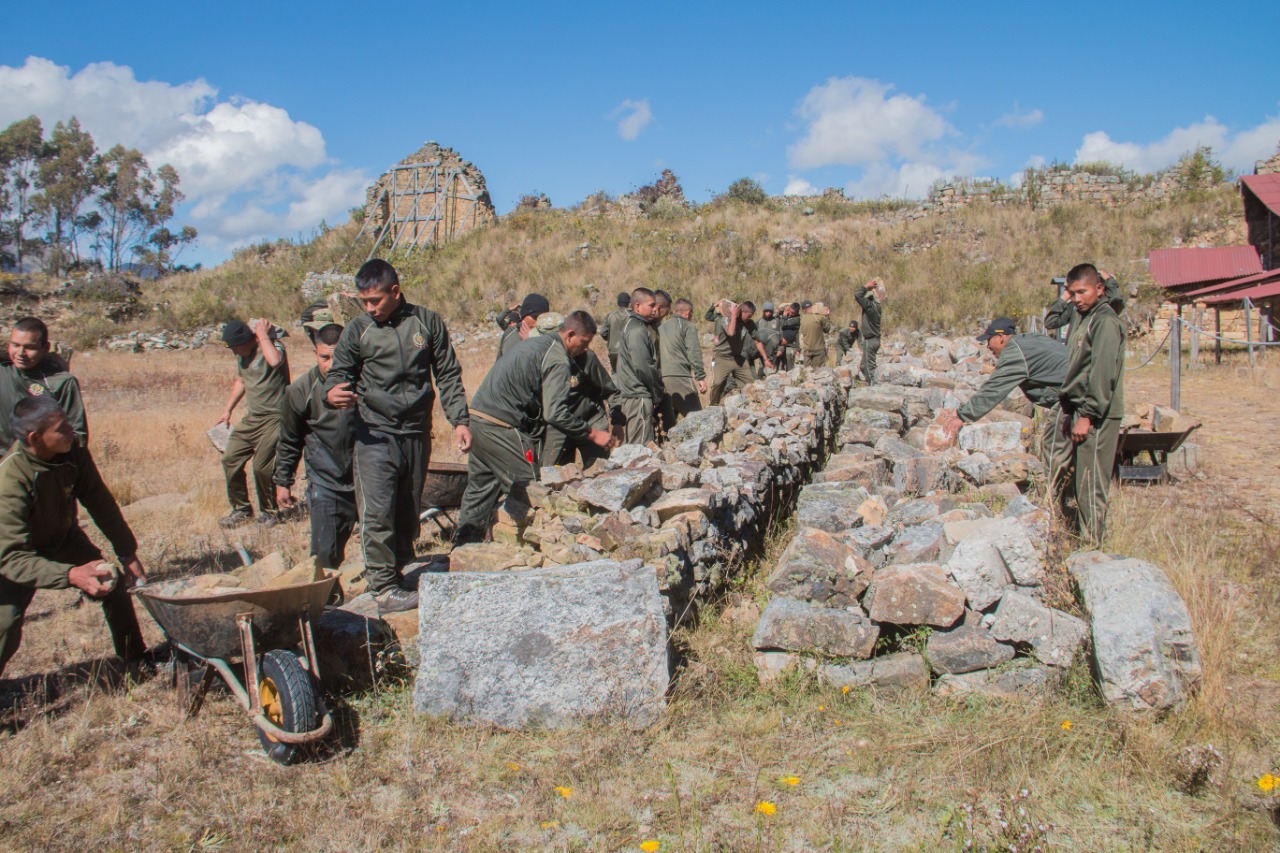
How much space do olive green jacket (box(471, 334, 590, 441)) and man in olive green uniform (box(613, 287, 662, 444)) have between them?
6.30 ft

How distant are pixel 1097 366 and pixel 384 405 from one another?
160 inches

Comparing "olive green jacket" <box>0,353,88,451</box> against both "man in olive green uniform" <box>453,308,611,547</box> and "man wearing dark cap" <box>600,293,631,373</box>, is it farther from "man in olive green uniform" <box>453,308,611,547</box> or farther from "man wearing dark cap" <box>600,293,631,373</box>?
"man wearing dark cap" <box>600,293,631,373</box>

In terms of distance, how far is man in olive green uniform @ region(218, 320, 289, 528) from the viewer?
6.76 m

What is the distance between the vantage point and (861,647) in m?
3.68

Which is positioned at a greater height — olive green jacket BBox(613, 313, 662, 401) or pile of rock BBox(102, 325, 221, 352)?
pile of rock BBox(102, 325, 221, 352)

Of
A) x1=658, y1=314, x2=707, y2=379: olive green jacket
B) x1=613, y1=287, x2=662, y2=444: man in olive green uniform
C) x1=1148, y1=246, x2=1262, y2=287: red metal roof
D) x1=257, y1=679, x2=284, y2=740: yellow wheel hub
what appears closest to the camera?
x1=257, y1=679, x2=284, y2=740: yellow wheel hub

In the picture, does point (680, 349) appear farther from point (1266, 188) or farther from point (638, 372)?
point (1266, 188)

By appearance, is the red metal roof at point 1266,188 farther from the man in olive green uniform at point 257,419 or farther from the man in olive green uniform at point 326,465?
the man in olive green uniform at point 326,465

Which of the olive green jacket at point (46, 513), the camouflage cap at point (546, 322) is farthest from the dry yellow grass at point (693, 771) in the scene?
the camouflage cap at point (546, 322)

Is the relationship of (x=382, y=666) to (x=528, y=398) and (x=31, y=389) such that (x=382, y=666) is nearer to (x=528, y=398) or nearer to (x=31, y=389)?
(x=528, y=398)

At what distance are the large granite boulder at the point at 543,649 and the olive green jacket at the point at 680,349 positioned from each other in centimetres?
546

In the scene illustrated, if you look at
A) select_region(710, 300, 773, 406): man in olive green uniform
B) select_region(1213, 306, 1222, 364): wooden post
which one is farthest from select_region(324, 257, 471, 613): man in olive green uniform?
select_region(1213, 306, 1222, 364): wooden post

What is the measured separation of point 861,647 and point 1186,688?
4.04ft

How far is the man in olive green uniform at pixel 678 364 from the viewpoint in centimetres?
Result: 865
